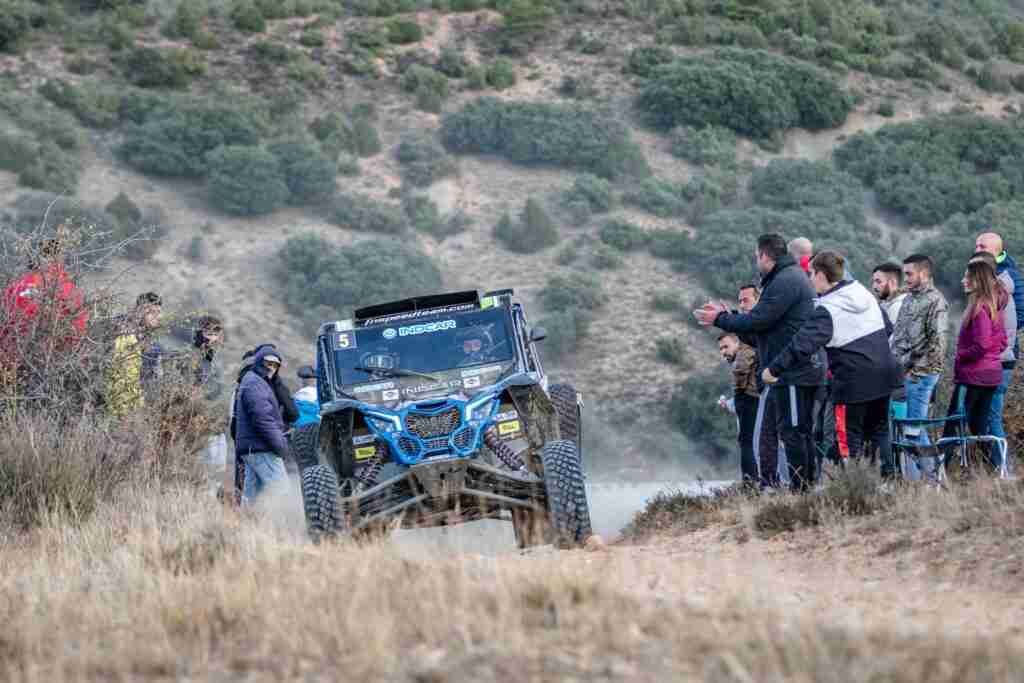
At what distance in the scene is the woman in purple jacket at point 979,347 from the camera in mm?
10352

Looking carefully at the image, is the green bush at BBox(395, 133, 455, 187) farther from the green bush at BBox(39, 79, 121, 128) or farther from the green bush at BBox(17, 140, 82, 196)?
the green bush at BBox(17, 140, 82, 196)

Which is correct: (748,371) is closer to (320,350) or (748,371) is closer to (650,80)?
(320,350)

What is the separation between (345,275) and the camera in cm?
3891

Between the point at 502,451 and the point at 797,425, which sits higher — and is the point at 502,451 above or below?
below

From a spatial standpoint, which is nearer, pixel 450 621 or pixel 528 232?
pixel 450 621

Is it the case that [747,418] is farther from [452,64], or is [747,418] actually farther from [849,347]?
[452,64]

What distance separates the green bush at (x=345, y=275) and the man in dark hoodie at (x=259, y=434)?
2575 centimetres

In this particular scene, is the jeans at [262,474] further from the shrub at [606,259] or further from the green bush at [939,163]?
the green bush at [939,163]

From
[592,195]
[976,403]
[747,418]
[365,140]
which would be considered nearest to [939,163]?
[592,195]

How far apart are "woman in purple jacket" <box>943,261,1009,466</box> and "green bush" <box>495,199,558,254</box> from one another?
107ft

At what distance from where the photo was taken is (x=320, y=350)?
11867 mm

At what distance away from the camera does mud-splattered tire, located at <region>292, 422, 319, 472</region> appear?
40.8 ft

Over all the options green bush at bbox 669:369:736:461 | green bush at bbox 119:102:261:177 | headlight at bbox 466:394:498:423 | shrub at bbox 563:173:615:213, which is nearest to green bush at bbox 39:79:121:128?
green bush at bbox 119:102:261:177

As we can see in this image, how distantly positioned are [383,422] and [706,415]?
22267mm
